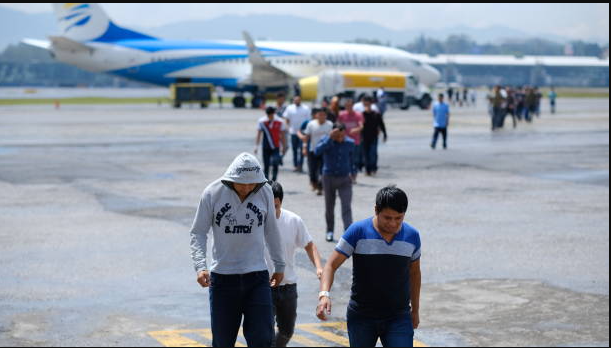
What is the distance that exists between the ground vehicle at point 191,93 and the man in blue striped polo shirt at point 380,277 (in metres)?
65.0

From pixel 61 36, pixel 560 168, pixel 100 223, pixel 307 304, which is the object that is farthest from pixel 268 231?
pixel 61 36

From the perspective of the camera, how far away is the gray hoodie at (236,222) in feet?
22.2

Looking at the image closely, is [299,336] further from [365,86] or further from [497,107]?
[365,86]

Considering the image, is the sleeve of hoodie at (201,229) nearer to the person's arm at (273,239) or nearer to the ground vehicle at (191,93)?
the person's arm at (273,239)

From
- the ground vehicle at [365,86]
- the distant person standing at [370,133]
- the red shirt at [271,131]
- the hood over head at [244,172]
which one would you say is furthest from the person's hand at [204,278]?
the ground vehicle at [365,86]

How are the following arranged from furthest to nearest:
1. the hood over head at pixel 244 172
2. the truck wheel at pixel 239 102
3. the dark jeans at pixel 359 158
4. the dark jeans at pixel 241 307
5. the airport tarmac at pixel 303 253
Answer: the truck wheel at pixel 239 102 < the dark jeans at pixel 359 158 < the airport tarmac at pixel 303 253 < the dark jeans at pixel 241 307 < the hood over head at pixel 244 172

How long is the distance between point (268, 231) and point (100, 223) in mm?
11525

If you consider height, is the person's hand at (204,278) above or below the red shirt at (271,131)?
above

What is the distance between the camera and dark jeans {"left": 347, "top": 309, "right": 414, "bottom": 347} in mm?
6828

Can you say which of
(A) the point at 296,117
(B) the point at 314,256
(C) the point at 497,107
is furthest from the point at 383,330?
(C) the point at 497,107

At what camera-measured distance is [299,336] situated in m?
11.0

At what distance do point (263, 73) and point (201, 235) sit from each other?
6439cm

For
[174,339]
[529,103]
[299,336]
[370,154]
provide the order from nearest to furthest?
[174,339], [299,336], [370,154], [529,103]

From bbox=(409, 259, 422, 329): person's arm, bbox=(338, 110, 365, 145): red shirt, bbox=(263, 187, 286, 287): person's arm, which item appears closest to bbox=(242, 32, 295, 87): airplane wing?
bbox=(338, 110, 365, 145): red shirt
